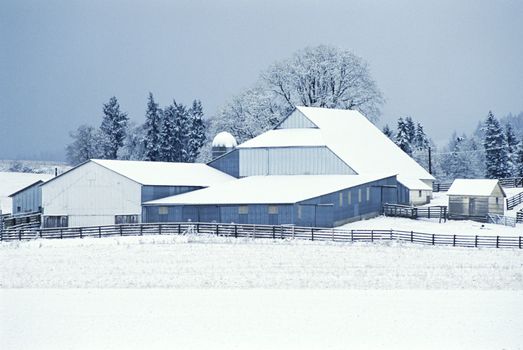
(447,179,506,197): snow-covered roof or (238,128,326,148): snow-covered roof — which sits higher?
(238,128,326,148): snow-covered roof

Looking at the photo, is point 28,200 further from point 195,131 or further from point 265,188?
point 195,131

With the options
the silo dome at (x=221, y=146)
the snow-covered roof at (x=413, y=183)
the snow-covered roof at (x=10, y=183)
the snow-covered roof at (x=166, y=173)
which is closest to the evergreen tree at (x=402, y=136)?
the snow-covered roof at (x=413, y=183)

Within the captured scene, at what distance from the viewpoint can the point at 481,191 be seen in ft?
206

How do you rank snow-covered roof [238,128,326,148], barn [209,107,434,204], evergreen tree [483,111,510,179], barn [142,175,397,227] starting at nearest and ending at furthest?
barn [142,175,397,227], barn [209,107,434,204], snow-covered roof [238,128,326,148], evergreen tree [483,111,510,179]

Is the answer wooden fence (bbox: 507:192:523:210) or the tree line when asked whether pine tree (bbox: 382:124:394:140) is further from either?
wooden fence (bbox: 507:192:523:210)

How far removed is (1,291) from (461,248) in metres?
27.5

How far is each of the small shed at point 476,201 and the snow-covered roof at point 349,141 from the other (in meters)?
7.37

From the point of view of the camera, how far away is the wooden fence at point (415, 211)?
2498 inches

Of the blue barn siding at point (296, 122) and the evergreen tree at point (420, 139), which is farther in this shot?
the evergreen tree at point (420, 139)

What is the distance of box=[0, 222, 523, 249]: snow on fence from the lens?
160 ft

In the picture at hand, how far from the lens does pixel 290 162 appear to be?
67.6m

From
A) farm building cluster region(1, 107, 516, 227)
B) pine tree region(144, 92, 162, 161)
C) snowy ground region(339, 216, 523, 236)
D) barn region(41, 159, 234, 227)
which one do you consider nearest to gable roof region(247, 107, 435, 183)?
farm building cluster region(1, 107, 516, 227)

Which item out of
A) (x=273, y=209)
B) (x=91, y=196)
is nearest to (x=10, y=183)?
(x=91, y=196)

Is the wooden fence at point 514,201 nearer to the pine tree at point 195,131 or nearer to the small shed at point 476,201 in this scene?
the small shed at point 476,201
